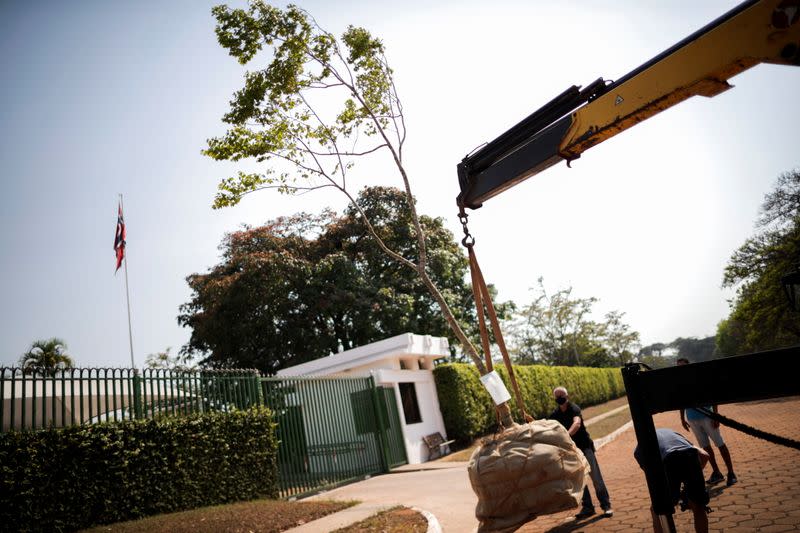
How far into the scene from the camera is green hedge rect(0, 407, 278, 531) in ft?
23.5

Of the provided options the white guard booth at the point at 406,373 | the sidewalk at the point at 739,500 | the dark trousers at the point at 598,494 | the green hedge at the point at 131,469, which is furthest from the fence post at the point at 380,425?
the dark trousers at the point at 598,494

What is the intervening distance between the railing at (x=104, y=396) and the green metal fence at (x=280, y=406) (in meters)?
0.02

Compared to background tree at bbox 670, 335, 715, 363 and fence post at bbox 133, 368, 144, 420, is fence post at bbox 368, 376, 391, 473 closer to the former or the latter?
fence post at bbox 133, 368, 144, 420

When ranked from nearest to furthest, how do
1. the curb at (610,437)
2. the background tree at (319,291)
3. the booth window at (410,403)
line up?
the curb at (610,437)
the booth window at (410,403)
the background tree at (319,291)

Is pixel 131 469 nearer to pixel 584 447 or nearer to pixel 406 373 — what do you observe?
pixel 584 447

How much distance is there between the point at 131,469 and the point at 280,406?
428cm

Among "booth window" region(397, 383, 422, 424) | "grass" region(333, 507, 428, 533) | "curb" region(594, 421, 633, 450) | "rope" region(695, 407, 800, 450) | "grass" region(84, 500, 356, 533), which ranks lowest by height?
"curb" region(594, 421, 633, 450)

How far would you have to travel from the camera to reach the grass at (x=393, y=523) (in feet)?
22.2

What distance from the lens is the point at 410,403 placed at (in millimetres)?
17938

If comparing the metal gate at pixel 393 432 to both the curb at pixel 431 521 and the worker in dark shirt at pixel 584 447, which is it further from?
the worker in dark shirt at pixel 584 447

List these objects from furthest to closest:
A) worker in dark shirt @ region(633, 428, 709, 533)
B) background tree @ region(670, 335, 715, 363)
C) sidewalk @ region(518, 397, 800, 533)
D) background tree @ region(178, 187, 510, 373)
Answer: background tree @ region(670, 335, 715, 363) → background tree @ region(178, 187, 510, 373) → sidewalk @ region(518, 397, 800, 533) → worker in dark shirt @ region(633, 428, 709, 533)

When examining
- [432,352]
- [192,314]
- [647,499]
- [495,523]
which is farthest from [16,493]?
[192,314]

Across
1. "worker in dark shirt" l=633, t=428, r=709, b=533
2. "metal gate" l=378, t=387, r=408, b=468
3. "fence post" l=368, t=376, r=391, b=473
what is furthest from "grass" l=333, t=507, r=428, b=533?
"metal gate" l=378, t=387, r=408, b=468

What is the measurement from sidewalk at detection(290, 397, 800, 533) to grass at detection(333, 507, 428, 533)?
0.34m
